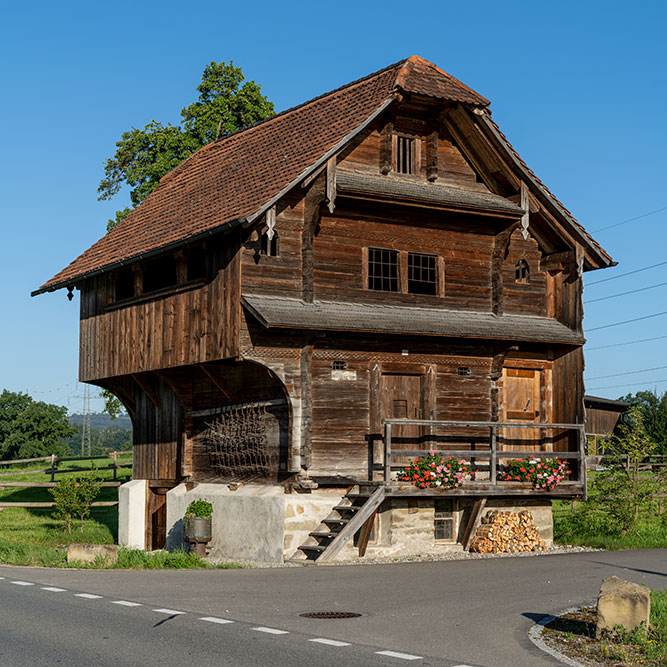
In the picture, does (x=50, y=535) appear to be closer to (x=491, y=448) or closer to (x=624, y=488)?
(x=491, y=448)

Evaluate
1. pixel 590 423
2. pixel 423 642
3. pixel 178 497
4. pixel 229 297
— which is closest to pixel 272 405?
pixel 229 297

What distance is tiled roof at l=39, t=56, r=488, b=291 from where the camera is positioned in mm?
24078

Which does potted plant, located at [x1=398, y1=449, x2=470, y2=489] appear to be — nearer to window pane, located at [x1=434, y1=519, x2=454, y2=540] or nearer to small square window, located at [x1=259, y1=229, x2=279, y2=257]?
window pane, located at [x1=434, y1=519, x2=454, y2=540]

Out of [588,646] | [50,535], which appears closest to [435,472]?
[588,646]

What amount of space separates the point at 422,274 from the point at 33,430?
79.9 metres

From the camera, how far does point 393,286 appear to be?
25.5 meters

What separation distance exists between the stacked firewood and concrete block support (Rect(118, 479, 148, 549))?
943cm

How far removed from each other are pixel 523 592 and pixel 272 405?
349 inches

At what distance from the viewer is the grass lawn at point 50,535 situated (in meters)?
21.6

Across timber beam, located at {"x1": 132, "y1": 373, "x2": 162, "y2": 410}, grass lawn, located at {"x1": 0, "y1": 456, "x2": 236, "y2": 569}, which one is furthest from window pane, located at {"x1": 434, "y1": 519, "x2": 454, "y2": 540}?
timber beam, located at {"x1": 132, "y1": 373, "x2": 162, "y2": 410}

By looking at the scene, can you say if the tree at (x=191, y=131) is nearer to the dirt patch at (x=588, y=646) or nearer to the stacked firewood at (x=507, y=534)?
the stacked firewood at (x=507, y=534)

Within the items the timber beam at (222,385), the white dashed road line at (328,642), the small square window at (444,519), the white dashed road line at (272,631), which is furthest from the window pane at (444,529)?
the white dashed road line at (328,642)

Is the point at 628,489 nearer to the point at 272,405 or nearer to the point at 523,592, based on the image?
the point at 272,405

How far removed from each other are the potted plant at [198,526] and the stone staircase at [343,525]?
8.45 feet
